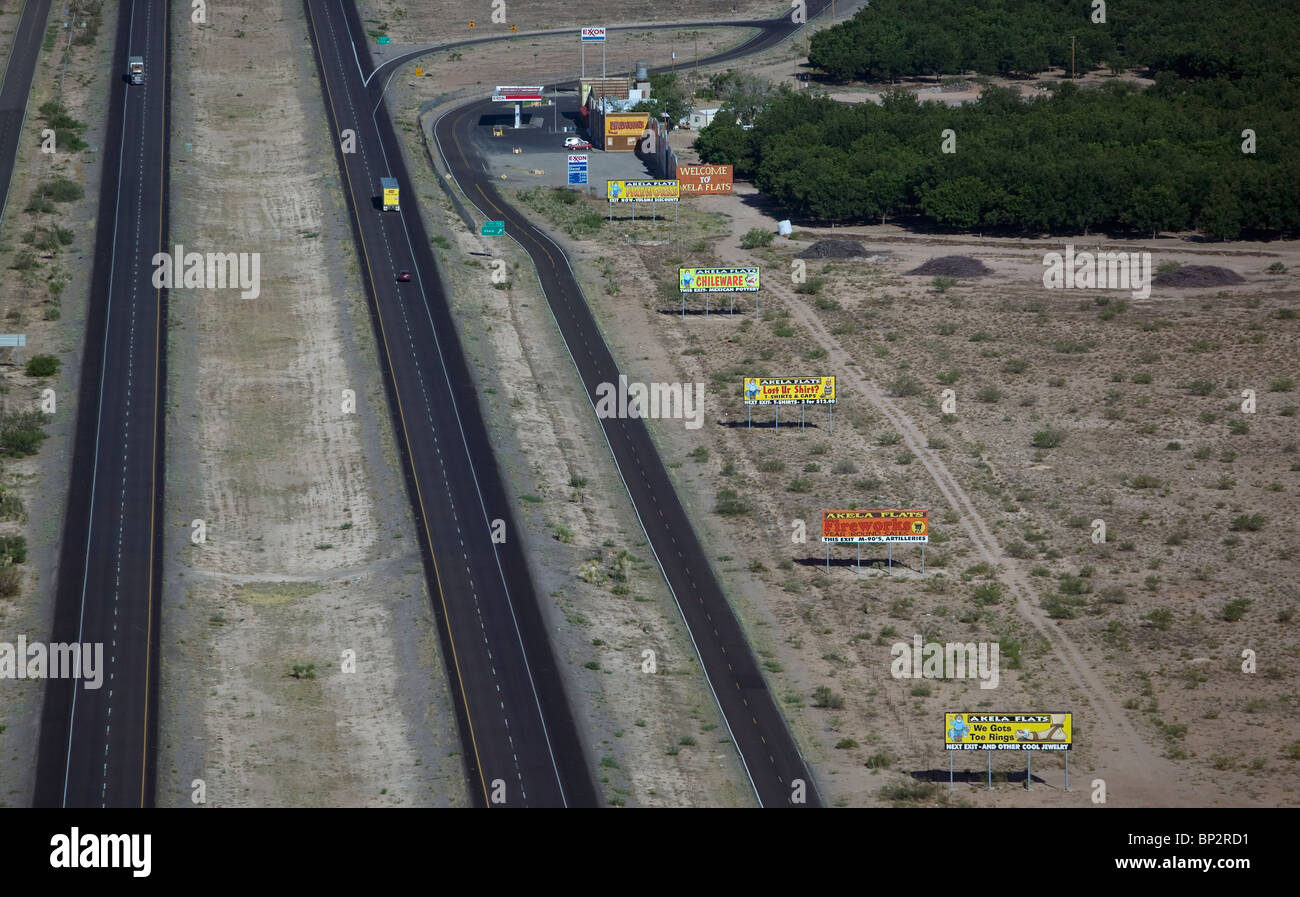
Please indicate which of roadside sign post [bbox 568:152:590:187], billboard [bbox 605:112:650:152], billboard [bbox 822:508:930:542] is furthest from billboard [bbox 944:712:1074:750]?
billboard [bbox 605:112:650:152]

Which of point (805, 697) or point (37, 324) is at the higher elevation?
point (37, 324)

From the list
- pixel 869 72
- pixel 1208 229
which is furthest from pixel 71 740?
pixel 869 72

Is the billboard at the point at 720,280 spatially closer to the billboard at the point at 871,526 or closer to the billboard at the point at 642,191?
the billboard at the point at 642,191

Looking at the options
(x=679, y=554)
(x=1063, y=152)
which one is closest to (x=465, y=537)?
(x=679, y=554)

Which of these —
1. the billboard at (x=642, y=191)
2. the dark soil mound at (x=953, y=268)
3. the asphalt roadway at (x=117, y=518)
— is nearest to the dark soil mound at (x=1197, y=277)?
the dark soil mound at (x=953, y=268)

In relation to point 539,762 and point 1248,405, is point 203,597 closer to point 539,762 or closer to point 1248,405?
point 539,762

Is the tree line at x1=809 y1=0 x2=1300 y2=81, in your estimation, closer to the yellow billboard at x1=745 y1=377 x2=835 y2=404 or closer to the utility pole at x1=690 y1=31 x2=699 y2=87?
the utility pole at x1=690 y1=31 x2=699 y2=87
